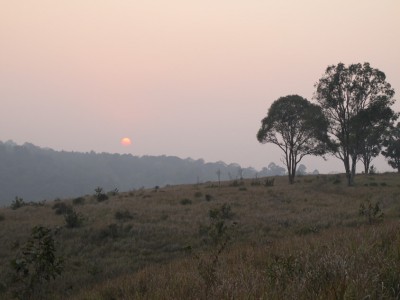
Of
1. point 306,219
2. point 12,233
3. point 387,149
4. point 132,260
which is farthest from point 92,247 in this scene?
point 387,149

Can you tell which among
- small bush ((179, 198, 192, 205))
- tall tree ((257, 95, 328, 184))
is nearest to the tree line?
tall tree ((257, 95, 328, 184))

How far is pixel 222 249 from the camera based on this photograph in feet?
18.9

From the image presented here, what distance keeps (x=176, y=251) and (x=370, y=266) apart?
1112 cm

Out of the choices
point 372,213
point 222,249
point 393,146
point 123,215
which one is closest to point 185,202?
point 123,215

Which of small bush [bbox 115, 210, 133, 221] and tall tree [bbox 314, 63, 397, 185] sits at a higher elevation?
tall tree [bbox 314, 63, 397, 185]

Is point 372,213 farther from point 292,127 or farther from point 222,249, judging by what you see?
point 292,127

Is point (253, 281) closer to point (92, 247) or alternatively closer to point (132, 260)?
point (132, 260)

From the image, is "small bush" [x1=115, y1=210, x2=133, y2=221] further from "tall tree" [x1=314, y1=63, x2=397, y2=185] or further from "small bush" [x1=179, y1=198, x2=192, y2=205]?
"tall tree" [x1=314, y1=63, x2=397, y2=185]

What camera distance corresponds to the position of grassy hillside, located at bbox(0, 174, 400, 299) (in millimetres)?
4617

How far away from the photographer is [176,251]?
14930mm

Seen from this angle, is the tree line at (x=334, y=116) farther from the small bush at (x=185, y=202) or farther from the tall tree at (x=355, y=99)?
the small bush at (x=185, y=202)

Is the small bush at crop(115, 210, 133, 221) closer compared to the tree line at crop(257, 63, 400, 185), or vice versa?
the small bush at crop(115, 210, 133, 221)

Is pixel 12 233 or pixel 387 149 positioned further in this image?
pixel 387 149

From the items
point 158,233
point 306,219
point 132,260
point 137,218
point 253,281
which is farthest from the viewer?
point 137,218
